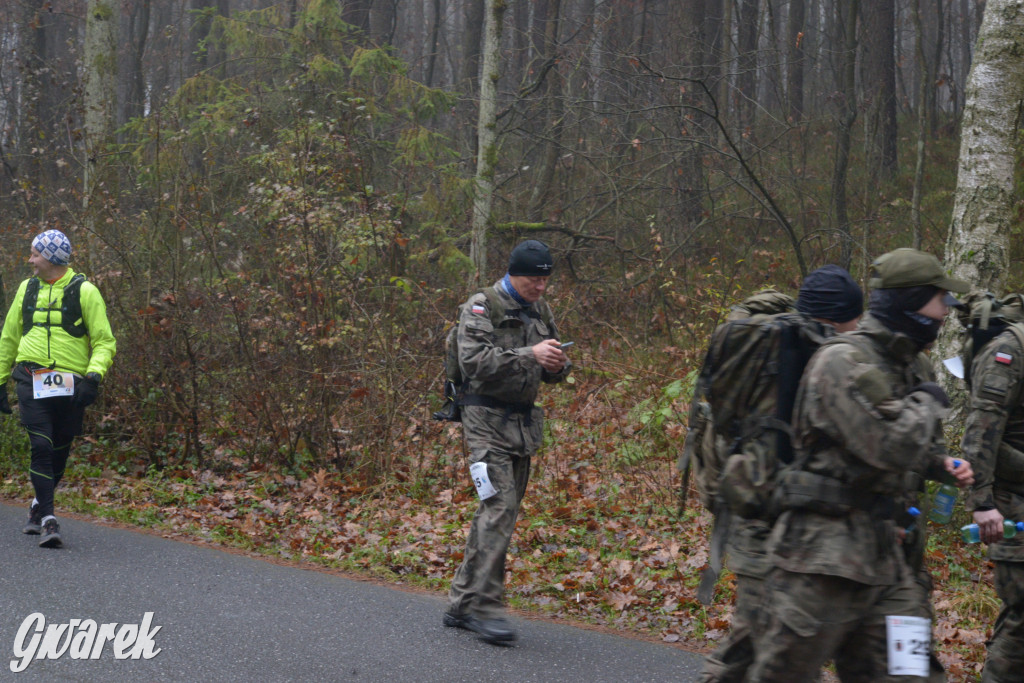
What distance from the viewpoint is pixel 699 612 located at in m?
6.36

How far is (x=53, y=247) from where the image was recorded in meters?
7.42

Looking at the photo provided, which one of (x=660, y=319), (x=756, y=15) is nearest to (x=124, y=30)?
(x=756, y=15)

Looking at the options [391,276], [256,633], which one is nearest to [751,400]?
[256,633]

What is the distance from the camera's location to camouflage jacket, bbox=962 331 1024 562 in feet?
13.8

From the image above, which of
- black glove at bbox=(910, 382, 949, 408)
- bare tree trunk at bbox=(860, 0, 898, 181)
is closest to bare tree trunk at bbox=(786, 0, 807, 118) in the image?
bare tree trunk at bbox=(860, 0, 898, 181)

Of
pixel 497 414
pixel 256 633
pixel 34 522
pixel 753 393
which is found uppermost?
pixel 753 393

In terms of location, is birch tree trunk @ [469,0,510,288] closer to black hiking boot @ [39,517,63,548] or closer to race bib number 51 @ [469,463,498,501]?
black hiking boot @ [39,517,63,548]

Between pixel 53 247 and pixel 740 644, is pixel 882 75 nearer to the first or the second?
pixel 53 247

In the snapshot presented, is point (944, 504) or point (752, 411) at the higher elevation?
point (752, 411)

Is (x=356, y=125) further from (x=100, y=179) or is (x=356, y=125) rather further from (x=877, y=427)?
(x=877, y=427)

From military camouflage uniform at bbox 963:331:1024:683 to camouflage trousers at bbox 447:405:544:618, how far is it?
2397 millimetres

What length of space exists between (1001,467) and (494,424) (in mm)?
2597

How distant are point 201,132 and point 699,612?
11204mm

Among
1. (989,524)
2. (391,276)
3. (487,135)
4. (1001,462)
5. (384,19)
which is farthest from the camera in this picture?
(384,19)
